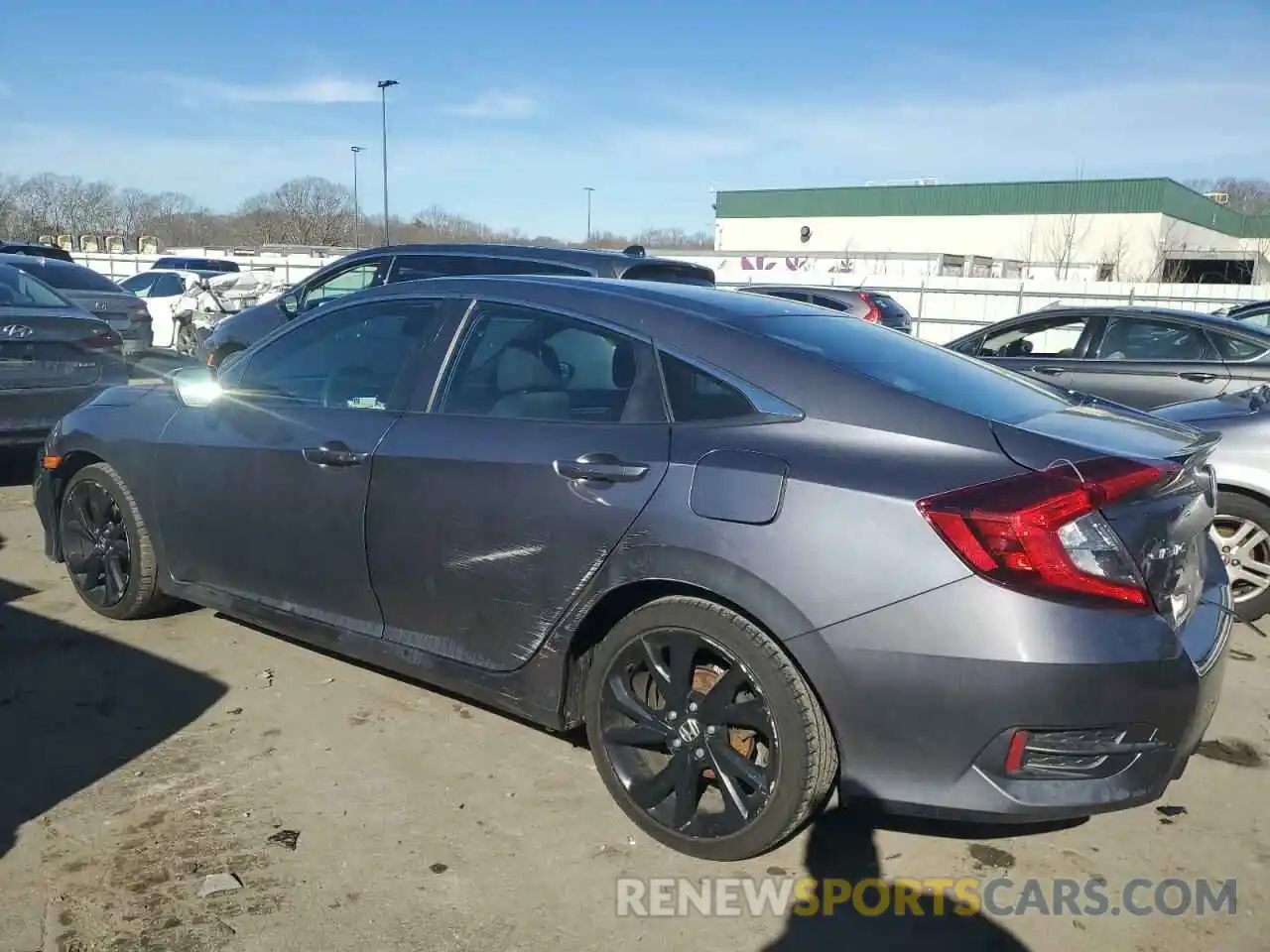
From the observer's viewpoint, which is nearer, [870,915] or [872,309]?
[870,915]

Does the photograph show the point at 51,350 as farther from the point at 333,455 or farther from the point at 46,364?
the point at 333,455

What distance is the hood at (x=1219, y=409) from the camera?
16.2 ft

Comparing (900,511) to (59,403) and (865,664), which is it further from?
(59,403)

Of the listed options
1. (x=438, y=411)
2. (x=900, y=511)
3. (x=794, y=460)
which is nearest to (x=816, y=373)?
(x=794, y=460)

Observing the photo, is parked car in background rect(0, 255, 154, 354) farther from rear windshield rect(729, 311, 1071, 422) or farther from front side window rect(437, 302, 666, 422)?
rear windshield rect(729, 311, 1071, 422)

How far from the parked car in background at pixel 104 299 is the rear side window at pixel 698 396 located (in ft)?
36.8

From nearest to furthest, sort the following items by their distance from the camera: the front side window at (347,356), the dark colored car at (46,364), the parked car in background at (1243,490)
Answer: the front side window at (347,356) < the parked car in background at (1243,490) < the dark colored car at (46,364)

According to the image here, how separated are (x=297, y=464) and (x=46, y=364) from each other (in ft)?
15.1

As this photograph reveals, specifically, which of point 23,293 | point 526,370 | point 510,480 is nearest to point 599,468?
point 510,480

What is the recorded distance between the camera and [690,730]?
2943mm

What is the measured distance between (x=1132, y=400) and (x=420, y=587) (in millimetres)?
5826

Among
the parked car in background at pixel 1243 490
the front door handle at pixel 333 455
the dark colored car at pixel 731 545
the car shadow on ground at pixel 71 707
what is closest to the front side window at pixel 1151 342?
the parked car in background at pixel 1243 490

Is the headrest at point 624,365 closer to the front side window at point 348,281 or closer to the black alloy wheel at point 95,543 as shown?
the black alloy wheel at point 95,543

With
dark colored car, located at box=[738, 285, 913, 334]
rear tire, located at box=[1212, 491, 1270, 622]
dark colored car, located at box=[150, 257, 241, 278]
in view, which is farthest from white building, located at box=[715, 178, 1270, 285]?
rear tire, located at box=[1212, 491, 1270, 622]
